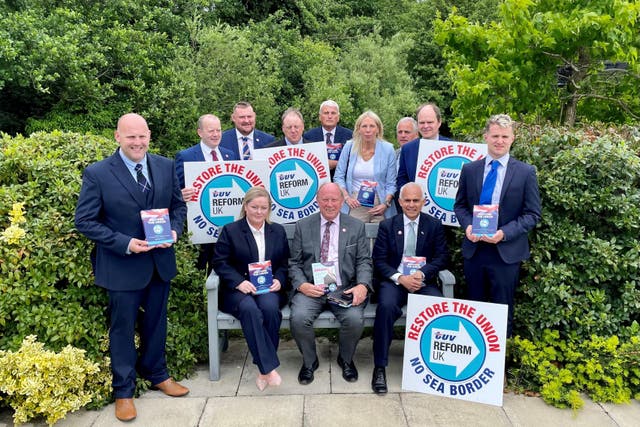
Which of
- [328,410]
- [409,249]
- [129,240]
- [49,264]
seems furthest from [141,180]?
[409,249]

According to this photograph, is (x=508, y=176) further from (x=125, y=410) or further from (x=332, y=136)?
(x=125, y=410)

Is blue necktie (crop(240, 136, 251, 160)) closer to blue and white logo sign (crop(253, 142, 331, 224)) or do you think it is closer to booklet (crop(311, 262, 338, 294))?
blue and white logo sign (crop(253, 142, 331, 224))

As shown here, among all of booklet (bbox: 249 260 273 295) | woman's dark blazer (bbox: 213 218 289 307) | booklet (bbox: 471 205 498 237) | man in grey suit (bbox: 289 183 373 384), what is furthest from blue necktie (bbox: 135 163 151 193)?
booklet (bbox: 471 205 498 237)

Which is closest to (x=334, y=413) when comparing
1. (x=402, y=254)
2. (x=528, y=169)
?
(x=402, y=254)

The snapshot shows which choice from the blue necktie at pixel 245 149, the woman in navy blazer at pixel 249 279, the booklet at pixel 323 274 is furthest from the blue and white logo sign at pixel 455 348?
the blue necktie at pixel 245 149

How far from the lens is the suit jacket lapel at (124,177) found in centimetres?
413

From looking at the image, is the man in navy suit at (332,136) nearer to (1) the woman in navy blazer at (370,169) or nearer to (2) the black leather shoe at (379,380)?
(1) the woman in navy blazer at (370,169)

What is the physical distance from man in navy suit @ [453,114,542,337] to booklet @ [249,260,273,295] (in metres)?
1.80

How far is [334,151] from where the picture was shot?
6586 millimetres

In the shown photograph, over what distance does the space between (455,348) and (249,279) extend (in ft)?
6.30

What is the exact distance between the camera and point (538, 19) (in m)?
7.78

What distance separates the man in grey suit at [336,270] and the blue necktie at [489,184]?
1.16m

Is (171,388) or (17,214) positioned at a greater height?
(17,214)

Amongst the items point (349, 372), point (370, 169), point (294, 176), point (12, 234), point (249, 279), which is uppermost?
point (370, 169)
